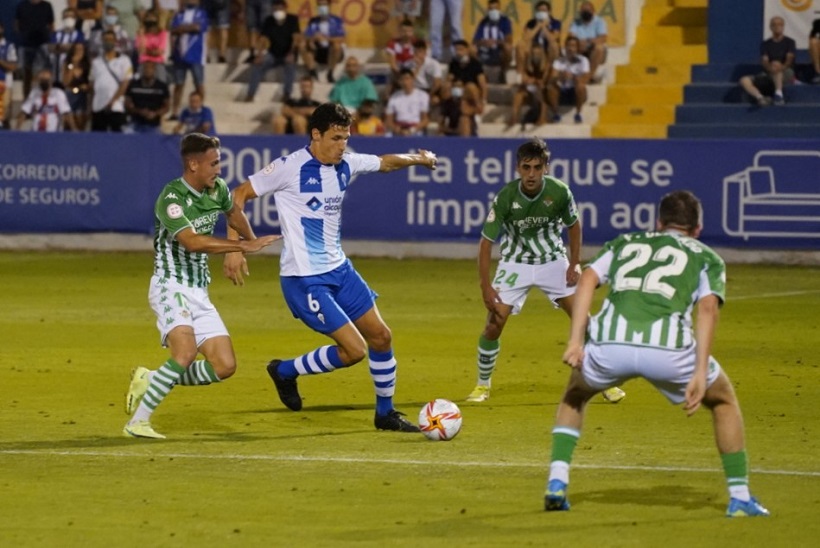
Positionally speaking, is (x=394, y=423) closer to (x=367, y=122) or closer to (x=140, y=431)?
(x=140, y=431)

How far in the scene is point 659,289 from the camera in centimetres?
772

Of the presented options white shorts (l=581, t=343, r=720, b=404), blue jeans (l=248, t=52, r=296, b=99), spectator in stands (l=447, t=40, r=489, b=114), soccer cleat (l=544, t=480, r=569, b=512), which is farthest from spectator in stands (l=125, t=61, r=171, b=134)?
white shorts (l=581, t=343, r=720, b=404)

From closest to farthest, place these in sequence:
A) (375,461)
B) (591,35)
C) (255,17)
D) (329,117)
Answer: (375,461), (329,117), (591,35), (255,17)

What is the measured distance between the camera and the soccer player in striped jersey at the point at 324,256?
10.7 m

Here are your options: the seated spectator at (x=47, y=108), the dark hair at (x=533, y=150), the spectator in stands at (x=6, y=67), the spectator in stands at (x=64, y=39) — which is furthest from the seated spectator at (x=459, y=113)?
the dark hair at (x=533, y=150)

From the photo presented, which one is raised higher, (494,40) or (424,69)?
(494,40)

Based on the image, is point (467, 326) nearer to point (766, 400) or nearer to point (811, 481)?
point (766, 400)

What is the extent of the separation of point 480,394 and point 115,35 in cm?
1849

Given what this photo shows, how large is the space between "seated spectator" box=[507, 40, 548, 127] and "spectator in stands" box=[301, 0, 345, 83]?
3769mm

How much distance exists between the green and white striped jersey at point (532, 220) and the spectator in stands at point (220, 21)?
1927cm

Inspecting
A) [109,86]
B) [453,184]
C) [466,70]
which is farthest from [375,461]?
[109,86]

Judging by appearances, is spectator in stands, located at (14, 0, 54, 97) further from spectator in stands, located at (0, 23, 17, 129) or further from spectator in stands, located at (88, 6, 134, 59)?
spectator in stands, located at (88, 6, 134, 59)

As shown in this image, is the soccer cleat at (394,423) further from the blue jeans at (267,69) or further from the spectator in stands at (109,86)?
the blue jeans at (267,69)

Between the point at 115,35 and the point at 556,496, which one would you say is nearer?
the point at 556,496
